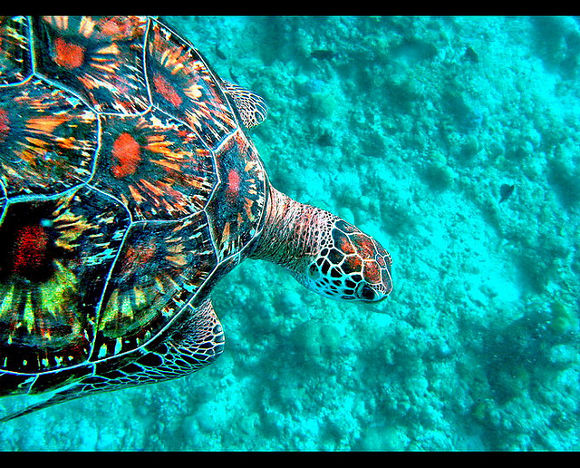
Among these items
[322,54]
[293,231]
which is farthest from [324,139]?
[293,231]

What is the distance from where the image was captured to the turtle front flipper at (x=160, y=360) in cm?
153

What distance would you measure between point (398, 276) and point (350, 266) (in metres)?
2.41

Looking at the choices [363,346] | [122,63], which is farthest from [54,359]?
[363,346]

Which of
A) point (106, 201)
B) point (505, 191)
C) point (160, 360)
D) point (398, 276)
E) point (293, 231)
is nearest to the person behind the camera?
point (106, 201)

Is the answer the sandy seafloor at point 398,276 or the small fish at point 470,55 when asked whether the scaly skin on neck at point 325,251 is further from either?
the small fish at point 470,55

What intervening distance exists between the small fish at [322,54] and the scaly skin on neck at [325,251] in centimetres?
383

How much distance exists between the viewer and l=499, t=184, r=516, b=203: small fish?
5365mm

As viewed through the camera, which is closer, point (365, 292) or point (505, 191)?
point (365, 292)

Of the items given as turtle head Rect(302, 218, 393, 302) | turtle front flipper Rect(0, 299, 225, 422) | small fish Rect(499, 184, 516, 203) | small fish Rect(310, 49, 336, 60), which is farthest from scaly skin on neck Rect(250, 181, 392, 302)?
small fish Rect(499, 184, 516, 203)

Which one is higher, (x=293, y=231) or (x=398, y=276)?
(x=293, y=231)

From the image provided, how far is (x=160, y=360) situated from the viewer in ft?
5.97

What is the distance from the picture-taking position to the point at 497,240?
17.5 ft

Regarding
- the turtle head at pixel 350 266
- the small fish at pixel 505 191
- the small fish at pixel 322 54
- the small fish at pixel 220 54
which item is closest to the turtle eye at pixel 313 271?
the turtle head at pixel 350 266

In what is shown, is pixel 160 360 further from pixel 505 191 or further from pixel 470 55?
pixel 470 55
